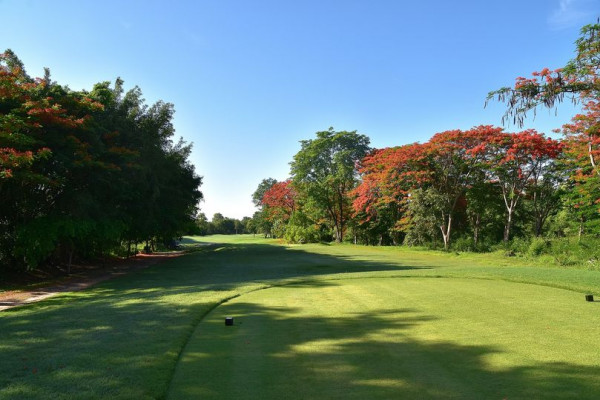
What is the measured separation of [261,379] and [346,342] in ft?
5.47

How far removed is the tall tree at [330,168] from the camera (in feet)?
132

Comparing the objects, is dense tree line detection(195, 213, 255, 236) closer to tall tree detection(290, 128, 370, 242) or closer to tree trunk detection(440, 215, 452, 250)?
tall tree detection(290, 128, 370, 242)

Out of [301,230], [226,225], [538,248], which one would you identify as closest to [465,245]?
[538,248]

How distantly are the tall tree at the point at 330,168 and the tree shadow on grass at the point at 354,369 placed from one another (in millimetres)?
34033

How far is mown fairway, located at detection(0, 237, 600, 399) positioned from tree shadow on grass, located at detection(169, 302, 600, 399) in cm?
2

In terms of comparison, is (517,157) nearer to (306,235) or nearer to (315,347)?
(315,347)

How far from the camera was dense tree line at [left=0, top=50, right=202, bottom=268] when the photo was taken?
13.6 metres

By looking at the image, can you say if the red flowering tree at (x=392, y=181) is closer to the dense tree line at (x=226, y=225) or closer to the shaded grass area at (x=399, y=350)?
the shaded grass area at (x=399, y=350)

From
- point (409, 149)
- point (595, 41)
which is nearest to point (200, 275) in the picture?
point (595, 41)

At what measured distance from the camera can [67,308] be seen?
884cm

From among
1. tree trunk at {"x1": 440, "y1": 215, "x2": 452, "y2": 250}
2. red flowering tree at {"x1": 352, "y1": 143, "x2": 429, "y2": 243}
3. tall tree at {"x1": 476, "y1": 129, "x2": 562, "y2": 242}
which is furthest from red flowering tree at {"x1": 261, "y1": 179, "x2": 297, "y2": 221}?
tall tree at {"x1": 476, "y1": 129, "x2": 562, "y2": 242}

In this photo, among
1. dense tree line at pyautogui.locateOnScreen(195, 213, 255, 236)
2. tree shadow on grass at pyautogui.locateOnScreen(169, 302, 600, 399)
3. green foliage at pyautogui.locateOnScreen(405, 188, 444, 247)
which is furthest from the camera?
dense tree line at pyautogui.locateOnScreen(195, 213, 255, 236)

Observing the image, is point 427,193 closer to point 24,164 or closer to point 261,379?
point 24,164

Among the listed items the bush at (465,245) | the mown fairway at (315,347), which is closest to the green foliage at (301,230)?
the bush at (465,245)
